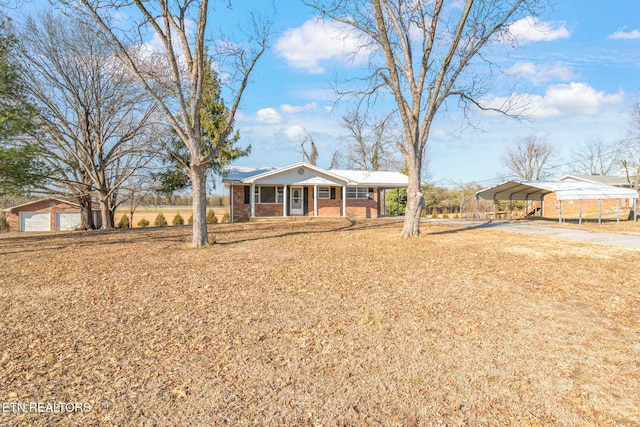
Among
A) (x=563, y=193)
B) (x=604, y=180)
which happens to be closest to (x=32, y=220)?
(x=563, y=193)

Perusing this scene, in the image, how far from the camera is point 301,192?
924 inches

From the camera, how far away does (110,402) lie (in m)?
2.59

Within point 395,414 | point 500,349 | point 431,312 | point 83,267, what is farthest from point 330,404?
point 83,267

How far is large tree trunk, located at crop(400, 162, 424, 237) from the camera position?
10945 millimetres

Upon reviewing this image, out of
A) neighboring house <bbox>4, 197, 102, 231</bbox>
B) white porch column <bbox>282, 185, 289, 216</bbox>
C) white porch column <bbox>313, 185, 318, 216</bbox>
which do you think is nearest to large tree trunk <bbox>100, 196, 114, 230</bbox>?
white porch column <bbox>282, 185, 289, 216</bbox>

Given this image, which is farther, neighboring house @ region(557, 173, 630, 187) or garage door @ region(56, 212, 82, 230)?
garage door @ region(56, 212, 82, 230)

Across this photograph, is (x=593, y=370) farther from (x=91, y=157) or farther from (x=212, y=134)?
(x=212, y=134)

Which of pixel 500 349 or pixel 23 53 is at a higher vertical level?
pixel 23 53

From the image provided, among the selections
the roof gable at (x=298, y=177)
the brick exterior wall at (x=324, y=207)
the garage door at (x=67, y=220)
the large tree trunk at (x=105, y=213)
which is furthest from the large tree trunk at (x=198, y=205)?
the garage door at (x=67, y=220)

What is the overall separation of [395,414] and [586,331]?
2789mm

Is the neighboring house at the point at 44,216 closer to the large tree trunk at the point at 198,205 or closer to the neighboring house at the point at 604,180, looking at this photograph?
the large tree trunk at the point at 198,205

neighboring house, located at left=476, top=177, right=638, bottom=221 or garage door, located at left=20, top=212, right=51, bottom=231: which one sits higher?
neighboring house, located at left=476, top=177, right=638, bottom=221

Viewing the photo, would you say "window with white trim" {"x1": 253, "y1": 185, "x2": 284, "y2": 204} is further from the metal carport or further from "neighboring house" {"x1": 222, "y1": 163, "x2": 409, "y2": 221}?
the metal carport

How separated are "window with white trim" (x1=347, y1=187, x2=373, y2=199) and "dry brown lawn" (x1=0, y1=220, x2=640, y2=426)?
17.6m
